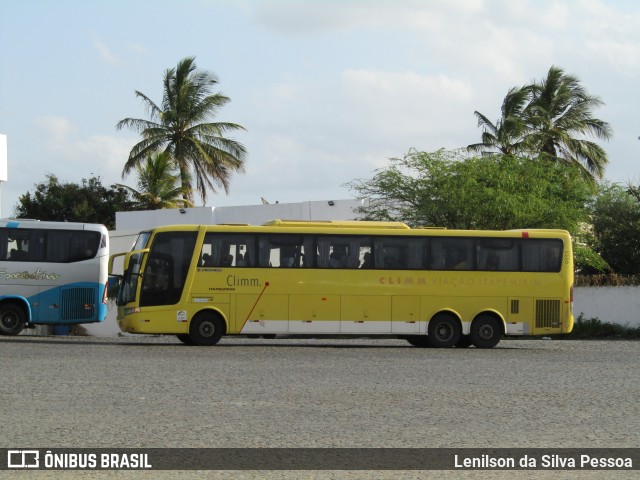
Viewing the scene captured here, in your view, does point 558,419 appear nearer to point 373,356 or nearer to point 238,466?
point 238,466

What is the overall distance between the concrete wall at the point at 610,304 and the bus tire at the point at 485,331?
14074 millimetres

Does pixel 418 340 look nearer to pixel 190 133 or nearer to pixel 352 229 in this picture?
pixel 352 229

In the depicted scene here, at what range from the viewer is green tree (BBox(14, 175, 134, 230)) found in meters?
75.2

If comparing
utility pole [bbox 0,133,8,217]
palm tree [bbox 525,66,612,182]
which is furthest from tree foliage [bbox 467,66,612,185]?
utility pole [bbox 0,133,8,217]

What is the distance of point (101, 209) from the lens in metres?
76.0

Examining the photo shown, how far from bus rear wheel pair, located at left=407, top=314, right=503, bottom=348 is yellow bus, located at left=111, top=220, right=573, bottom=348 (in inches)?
1.1

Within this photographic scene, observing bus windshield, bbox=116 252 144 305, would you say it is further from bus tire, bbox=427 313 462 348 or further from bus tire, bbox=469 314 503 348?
bus tire, bbox=469 314 503 348

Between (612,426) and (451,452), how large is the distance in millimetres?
2795

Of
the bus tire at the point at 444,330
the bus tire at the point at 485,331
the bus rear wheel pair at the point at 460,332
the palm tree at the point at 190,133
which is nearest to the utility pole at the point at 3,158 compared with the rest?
the palm tree at the point at 190,133

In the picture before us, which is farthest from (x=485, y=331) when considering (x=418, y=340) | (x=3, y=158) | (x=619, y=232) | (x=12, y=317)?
(x=3, y=158)

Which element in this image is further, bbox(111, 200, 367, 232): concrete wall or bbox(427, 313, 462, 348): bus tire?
bbox(111, 200, 367, 232): concrete wall

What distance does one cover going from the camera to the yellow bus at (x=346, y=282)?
2731 centimetres

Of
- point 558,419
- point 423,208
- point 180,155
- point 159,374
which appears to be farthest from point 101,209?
point 558,419

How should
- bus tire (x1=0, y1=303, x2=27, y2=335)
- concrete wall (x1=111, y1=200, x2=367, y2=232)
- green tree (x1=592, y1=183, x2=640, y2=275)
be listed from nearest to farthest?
bus tire (x1=0, y1=303, x2=27, y2=335)
green tree (x1=592, y1=183, x2=640, y2=275)
concrete wall (x1=111, y1=200, x2=367, y2=232)
